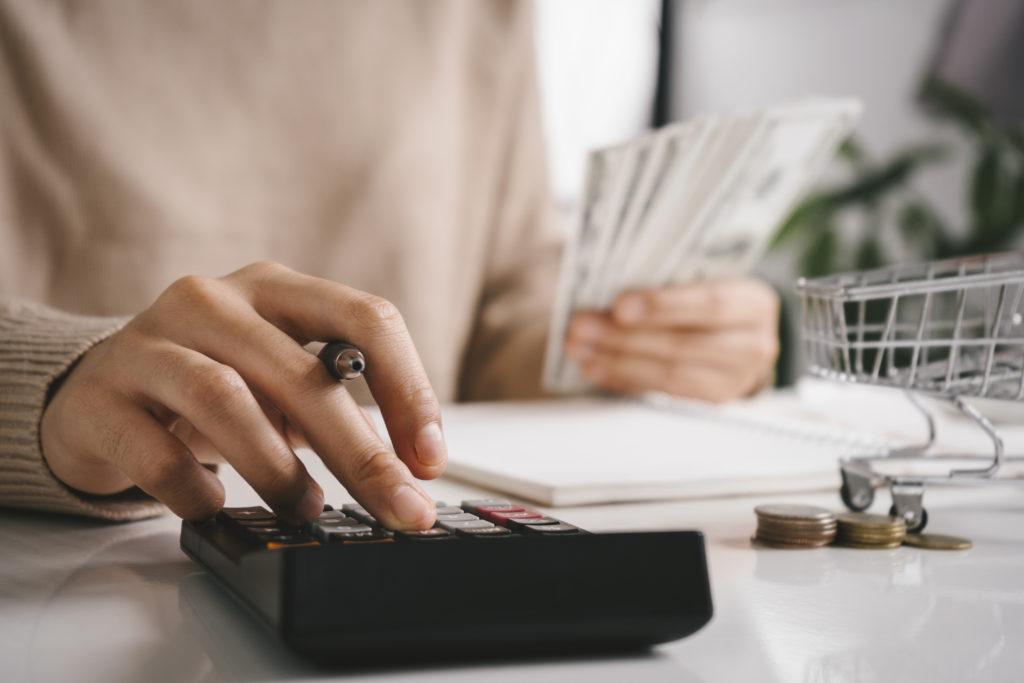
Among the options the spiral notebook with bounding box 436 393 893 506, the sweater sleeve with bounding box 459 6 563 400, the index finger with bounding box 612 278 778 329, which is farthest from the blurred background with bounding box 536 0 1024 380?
the spiral notebook with bounding box 436 393 893 506

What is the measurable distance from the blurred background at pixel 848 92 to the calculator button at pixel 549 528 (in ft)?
4.17

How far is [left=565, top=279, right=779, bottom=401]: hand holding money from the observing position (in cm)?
100

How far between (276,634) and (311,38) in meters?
1.07

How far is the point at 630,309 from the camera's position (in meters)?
0.98

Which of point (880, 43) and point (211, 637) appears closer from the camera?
point (211, 637)

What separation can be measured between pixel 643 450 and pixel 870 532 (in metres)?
0.25

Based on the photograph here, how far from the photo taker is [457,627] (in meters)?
0.26

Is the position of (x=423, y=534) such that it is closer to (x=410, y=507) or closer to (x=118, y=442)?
(x=410, y=507)

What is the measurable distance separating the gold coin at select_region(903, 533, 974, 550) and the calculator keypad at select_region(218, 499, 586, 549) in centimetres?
21

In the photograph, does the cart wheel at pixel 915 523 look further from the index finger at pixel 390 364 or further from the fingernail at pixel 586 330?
the fingernail at pixel 586 330

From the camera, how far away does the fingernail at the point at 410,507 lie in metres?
0.34

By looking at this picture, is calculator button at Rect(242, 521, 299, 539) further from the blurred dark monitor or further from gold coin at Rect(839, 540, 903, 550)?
the blurred dark monitor

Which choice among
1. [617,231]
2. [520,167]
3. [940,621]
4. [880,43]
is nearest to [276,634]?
[940,621]

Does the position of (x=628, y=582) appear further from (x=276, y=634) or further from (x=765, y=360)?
(x=765, y=360)
